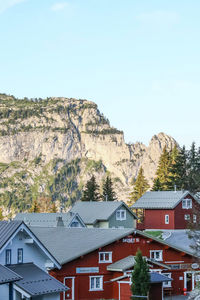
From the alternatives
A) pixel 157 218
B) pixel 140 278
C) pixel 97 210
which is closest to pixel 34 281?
pixel 140 278

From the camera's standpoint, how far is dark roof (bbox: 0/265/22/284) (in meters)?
31.6

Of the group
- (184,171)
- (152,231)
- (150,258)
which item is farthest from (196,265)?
(184,171)

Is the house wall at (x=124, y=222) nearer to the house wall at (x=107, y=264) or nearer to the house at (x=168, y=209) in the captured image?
the house at (x=168, y=209)

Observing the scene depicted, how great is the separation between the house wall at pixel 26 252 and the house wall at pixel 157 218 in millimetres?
45333

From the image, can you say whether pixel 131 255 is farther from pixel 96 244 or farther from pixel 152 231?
pixel 152 231

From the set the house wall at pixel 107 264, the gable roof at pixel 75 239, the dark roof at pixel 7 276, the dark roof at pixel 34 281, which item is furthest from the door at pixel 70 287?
the dark roof at pixel 7 276

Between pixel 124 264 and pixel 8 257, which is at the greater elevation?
pixel 8 257

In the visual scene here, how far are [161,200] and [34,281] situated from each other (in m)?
49.8

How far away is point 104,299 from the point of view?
46.7 meters

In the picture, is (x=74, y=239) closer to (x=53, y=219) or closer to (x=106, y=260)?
(x=106, y=260)

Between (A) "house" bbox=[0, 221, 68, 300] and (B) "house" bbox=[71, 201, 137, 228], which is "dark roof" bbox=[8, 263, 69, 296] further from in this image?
(B) "house" bbox=[71, 201, 137, 228]

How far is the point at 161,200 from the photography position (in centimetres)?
8300

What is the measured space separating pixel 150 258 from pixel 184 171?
52.9 metres

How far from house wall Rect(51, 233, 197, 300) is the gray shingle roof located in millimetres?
632
